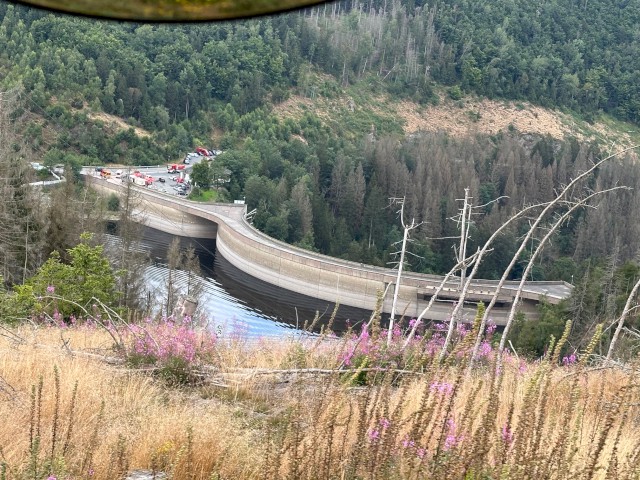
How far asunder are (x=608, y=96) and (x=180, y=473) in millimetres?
102037

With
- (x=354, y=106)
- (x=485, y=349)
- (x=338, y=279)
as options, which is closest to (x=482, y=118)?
(x=354, y=106)

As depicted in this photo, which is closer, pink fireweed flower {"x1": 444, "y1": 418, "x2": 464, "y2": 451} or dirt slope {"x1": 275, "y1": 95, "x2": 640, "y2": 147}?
pink fireweed flower {"x1": 444, "y1": 418, "x2": 464, "y2": 451}

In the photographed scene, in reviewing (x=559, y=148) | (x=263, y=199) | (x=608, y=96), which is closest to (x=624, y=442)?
(x=263, y=199)

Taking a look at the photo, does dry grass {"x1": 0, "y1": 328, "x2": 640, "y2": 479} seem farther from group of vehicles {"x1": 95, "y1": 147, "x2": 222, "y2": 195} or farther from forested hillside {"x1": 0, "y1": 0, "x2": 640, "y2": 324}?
group of vehicles {"x1": 95, "y1": 147, "x2": 222, "y2": 195}

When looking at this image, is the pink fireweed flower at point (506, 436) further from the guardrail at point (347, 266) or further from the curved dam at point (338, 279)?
the curved dam at point (338, 279)

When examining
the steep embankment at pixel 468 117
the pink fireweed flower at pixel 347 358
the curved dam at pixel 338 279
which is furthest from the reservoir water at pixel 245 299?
the steep embankment at pixel 468 117

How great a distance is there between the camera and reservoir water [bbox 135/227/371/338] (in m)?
30.6

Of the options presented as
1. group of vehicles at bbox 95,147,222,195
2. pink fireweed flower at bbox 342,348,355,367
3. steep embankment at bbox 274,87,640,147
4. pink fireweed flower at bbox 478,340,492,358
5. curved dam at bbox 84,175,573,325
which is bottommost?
group of vehicles at bbox 95,147,222,195

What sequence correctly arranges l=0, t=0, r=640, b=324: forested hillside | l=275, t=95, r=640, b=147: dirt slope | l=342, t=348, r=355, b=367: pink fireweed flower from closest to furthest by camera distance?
l=342, t=348, r=355, b=367: pink fireweed flower < l=0, t=0, r=640, b=324: forested hillside < l=275, t=95, r=640, b=147: dirt slope

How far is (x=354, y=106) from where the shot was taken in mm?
83688

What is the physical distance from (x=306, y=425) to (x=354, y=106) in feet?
268

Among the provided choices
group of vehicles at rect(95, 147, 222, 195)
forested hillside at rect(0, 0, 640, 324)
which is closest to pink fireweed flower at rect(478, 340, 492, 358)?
forested hillside at rect(0, 0, 640, 324)

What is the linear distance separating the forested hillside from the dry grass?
75.8 ft

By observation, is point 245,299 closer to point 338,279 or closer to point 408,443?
point 338,279
